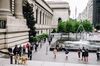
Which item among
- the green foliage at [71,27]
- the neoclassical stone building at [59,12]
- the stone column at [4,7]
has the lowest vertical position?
the green foliage at [71,27]

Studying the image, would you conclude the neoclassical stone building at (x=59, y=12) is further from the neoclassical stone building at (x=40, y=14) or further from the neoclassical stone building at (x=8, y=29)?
the neoclassical stone building at (x=8, y=29)

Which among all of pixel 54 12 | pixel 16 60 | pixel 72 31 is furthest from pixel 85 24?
pixel 16 60

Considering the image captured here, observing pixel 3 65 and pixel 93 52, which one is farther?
pixel 93 52

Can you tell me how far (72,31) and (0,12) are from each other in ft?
246

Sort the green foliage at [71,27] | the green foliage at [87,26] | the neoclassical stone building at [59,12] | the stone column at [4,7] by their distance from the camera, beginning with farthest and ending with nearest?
1. the neoclassical stone building at [59,12]
2. the green foliage at [87,26]
3. the green foliage at [71,27]
4. the stone column at [4,7]

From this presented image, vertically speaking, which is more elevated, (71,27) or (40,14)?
(40,14)

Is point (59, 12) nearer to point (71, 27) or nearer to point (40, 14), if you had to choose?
point (71, 27)

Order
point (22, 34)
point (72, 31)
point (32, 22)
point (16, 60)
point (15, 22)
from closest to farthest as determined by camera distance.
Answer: point (16, 60) < point (15, 22) < point (22, 34) < point (32, 22) < point (72, 31)

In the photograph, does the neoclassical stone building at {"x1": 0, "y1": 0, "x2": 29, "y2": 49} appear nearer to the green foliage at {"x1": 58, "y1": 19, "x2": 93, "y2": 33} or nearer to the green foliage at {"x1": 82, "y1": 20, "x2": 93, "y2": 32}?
the green foliage at {"x1": 58, "y1": 19, "x2": 93, "y2": 33}

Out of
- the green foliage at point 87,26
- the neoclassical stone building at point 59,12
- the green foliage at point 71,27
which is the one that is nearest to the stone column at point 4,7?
the green foliage at point 71,27

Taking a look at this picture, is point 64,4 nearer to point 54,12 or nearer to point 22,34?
point 54,12

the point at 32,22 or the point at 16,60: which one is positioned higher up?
the point at 32,22

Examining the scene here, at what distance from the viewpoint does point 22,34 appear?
37625mm

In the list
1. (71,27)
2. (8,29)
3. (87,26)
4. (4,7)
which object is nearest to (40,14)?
(71,27)
